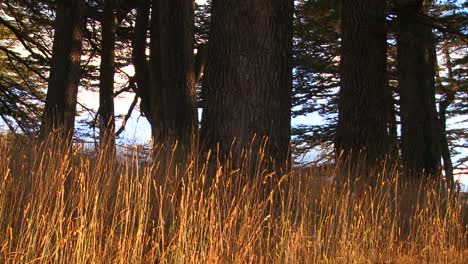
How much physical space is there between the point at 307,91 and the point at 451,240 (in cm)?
1347

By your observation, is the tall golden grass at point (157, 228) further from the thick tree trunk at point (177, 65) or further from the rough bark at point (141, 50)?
the rough bark at point (141, 50)

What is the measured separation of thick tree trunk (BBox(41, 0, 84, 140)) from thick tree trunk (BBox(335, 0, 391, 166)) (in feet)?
15.6

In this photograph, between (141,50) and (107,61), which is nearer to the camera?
(107,61)

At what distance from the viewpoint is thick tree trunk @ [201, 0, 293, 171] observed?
5.93 metres

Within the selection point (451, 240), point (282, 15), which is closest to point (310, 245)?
point (451, 240)

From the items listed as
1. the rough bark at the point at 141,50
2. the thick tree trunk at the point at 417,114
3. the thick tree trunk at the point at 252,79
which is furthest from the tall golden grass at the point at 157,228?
the rough bark at the point at 141,50

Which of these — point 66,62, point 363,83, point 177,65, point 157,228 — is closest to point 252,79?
point 157,228

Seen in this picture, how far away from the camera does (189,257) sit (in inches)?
146

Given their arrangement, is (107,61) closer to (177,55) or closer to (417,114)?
(177,55)

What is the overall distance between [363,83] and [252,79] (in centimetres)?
367

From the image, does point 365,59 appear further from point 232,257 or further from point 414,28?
point 232,257

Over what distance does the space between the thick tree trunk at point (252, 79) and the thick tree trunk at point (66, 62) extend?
4793 mm

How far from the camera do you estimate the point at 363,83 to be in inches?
360

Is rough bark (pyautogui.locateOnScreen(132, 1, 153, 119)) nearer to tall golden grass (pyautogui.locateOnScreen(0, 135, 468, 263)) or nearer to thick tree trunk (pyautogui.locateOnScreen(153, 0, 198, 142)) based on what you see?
thick tree trunk (pyautogui.locateOnScreen(153, 0, 198, 142))
